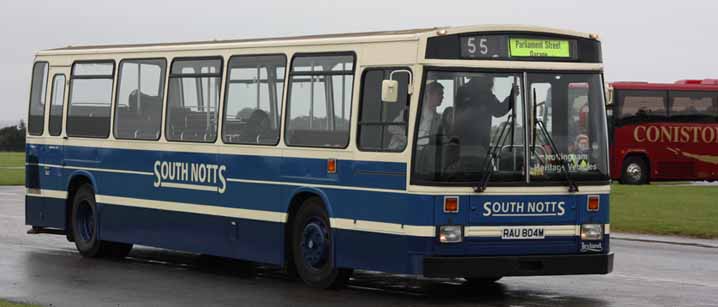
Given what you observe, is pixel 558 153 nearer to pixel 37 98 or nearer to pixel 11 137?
pixel 37 98

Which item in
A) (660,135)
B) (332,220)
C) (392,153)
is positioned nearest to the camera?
(392,153)

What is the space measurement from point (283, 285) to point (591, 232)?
330 cm

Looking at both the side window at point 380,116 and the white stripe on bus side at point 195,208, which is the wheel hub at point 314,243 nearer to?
the white stripe on bus side at point 195,208

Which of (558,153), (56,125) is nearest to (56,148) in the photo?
(56,125)

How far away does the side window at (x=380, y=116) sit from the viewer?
47.5 feet

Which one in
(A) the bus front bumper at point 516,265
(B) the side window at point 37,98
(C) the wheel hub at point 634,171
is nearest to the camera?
(A) the bus front bumper at point 516,265

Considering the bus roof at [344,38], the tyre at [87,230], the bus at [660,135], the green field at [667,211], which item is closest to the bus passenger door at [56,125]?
the tyre at [87,230]

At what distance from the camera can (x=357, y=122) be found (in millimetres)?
15078

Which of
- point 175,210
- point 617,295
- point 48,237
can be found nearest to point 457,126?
point 617,295

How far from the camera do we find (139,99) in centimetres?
1898

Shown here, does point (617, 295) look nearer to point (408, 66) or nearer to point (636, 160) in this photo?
point (408, 66)

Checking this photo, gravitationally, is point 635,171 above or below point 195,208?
above

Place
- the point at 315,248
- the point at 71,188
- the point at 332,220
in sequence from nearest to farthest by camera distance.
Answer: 1. the point at 332,220
2. the point at 315,248
3. the point at 71,188

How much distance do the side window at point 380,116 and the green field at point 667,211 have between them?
37.1ft
